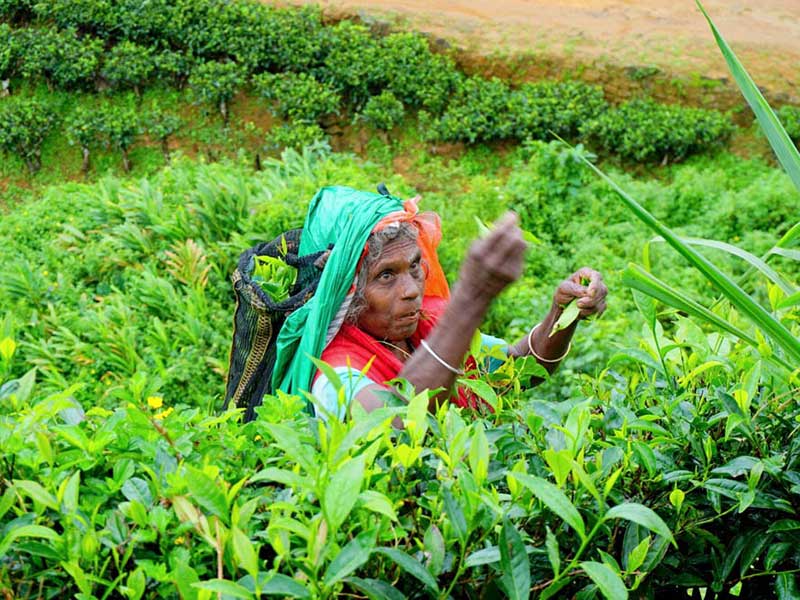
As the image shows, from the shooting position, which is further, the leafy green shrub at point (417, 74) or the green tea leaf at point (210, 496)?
the leafy green shrub at point (417, 74)

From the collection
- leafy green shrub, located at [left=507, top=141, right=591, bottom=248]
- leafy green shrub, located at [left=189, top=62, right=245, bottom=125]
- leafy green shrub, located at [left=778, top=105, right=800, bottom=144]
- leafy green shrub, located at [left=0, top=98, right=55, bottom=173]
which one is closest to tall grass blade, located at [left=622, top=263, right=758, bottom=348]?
leafy green shrub, located at [left=507, top=141, right=591, bottom=248]

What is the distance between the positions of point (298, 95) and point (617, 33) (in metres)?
2.80

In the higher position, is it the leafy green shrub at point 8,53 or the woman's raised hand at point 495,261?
the woman's raised hand at point 495,261

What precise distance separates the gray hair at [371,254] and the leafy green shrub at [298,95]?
502 centimetres

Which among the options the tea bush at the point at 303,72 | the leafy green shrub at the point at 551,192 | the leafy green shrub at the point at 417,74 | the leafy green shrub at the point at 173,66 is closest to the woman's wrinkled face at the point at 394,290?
the leafy green shrub at the point at 551,192

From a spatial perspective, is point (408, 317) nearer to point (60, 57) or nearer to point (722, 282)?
point (722, 282)

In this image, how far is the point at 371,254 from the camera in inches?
101

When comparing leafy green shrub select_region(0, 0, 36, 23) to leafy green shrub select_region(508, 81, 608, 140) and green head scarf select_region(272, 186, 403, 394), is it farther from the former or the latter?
green head scarf select_region(272, 186, 403, 394)

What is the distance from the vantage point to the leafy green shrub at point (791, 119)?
7254 millimetres

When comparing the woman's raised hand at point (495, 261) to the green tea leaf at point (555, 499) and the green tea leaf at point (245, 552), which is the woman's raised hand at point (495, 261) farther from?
the green tea leaf at point (245, 552)

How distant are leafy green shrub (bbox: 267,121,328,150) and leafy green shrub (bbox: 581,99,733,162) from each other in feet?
6.31

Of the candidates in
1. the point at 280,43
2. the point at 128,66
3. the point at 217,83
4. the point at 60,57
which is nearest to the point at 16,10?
the point at 60,57

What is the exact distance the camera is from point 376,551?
1.28 meters

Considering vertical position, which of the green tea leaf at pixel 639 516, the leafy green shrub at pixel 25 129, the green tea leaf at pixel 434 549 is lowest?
the leafy green shrub at pixel 25 129
